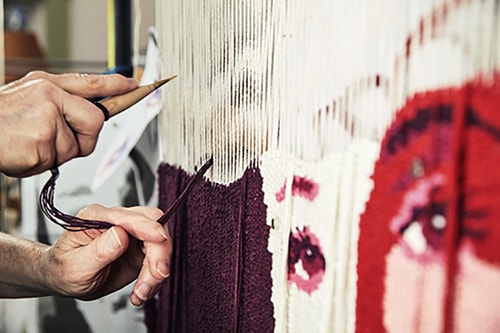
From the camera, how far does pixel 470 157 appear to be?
0.43m

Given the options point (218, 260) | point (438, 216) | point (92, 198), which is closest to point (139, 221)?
point (218, 260)

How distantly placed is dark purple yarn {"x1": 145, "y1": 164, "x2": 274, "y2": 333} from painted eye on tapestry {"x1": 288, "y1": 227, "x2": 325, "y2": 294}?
9 centimetres

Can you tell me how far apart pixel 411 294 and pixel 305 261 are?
0.18 meters

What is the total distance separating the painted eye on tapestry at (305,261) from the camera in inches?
24.3

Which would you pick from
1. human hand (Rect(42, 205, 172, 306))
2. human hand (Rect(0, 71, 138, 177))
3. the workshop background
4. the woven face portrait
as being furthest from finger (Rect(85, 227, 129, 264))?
the workshop background

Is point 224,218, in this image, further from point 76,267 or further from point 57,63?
point 57,63

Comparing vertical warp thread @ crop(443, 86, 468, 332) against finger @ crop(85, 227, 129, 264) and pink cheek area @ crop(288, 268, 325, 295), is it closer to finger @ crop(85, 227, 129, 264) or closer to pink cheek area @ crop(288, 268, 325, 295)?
pink cheek area @ crop(288, 268, 325, 295)

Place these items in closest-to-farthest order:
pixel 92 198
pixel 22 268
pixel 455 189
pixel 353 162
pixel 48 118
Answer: pixel 455 189
pixel 353 162
pixel 48 118
pixel 22 268
pixel 92 198

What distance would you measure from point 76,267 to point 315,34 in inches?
22.8

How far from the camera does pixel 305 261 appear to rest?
642 mm

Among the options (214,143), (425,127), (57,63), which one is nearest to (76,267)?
(214,143)

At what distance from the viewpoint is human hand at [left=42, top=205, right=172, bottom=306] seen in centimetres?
91

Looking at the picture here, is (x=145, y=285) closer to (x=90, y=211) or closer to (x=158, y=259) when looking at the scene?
(x=158, y=259)

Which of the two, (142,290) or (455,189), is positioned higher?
(455,189)
